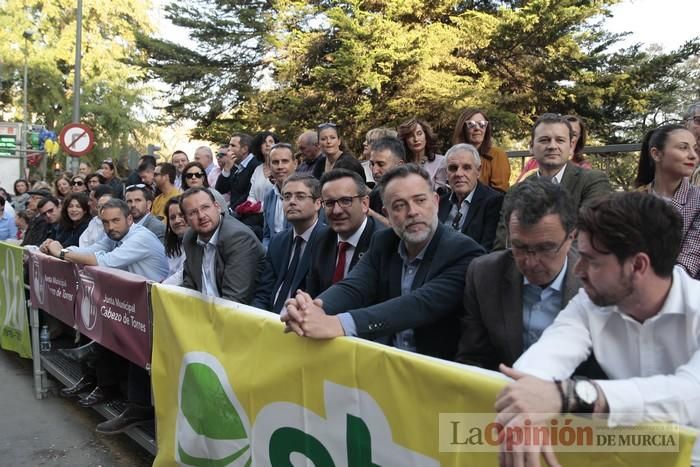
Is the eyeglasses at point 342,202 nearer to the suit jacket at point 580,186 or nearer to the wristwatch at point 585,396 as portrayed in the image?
the suit jacket at point 580,186

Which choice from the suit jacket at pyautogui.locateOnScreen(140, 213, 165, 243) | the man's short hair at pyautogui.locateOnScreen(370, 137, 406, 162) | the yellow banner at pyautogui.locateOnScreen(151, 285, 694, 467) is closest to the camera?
the yellow banner at pyautogui.locateOnScreen(151, 285, 694, 467)

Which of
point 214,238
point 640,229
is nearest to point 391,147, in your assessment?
point 214,238

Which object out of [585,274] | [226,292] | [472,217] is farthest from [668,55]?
[585,274]

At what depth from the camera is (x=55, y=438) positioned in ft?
16.1

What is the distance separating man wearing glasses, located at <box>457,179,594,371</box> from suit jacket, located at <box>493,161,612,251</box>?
137cm

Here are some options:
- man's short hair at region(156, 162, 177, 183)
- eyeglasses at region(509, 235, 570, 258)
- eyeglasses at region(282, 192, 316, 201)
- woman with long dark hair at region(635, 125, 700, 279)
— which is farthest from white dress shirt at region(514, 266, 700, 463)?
man's short hair at region(156, 162, 177, 183)

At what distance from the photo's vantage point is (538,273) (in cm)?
249

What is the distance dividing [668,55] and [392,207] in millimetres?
15283

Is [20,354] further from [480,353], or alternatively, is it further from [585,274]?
[585,274]

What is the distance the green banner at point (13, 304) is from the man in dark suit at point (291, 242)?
132 inches

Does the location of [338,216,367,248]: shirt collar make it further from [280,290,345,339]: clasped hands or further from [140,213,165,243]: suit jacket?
[140,213,165,243]: suit jacket

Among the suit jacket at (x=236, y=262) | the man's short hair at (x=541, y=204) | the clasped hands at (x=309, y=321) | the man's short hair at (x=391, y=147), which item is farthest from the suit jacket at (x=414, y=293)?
the man's short hair at (x=391, y=147)

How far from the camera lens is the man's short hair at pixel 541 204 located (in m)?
2.43

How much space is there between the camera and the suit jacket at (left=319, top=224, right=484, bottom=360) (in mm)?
2865
